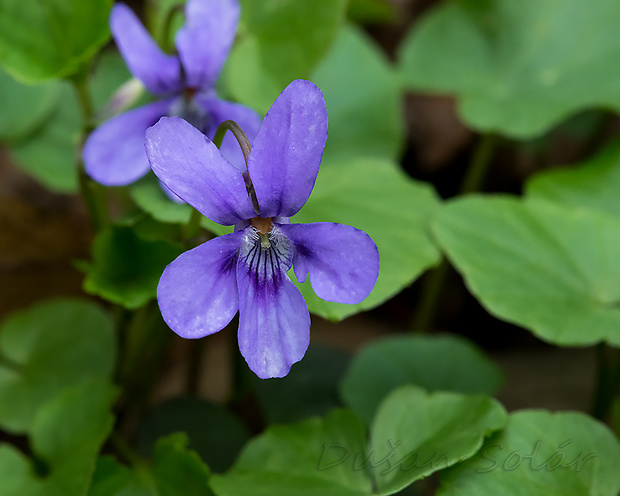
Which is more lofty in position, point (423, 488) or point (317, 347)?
point (317, 347)

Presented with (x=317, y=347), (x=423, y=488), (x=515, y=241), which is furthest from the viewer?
(x=317, y=347)

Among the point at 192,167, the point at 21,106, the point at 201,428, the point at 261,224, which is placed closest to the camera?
the point at 192,167

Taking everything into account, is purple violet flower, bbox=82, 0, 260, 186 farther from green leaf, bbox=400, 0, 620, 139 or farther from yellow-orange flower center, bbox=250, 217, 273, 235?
green leaf, bbox=400, 0, 620, 139

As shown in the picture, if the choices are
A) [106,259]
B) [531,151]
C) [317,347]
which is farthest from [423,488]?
[531,151]

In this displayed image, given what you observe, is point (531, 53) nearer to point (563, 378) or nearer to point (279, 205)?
point (563, 378)

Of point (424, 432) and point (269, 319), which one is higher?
point (269, 319)

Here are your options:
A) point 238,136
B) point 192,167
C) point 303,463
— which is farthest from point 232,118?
point 303,463

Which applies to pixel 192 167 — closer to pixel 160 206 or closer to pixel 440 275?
pixel 160 206
